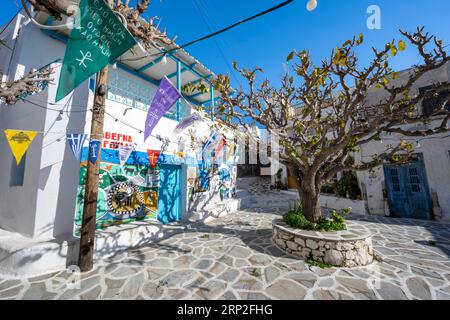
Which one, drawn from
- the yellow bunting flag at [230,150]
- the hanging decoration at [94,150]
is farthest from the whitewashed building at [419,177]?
the hanging decoration at [94,150]

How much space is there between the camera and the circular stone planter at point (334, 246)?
505 centimetres

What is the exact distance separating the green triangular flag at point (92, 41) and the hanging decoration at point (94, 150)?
200cm

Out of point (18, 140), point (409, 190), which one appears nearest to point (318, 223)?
point (409, 190)

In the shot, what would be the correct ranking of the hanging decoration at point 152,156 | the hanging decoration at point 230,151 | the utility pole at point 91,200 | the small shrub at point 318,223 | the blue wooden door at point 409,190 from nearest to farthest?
the utility pole at point 91,200 < the small shrub at point 318,223 < the hanging decoration at point 152,156 < the blue wooden door at point 409,190 < the hanging decoration at point 230,151

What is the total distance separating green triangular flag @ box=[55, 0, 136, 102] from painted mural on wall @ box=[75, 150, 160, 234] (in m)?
3.91

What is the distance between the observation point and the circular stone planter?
16.6 ft

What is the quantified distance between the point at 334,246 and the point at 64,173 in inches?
335

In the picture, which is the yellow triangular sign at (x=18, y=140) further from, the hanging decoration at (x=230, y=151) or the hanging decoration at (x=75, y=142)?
the hanging decoration at (x=230, y=151)

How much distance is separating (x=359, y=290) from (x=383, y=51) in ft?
18.1

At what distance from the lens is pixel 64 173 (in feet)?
18.7

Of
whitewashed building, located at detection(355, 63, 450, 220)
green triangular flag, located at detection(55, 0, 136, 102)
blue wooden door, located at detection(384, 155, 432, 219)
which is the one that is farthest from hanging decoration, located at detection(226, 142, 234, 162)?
green triangular flag, located at detection(55, 0, 136, 102)

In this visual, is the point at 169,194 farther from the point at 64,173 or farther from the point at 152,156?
the point at 64,173

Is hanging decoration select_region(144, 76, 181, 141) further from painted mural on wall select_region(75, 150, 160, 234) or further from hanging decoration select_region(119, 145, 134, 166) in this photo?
painted mural on wall select_region(75, 150, 160, 234)
